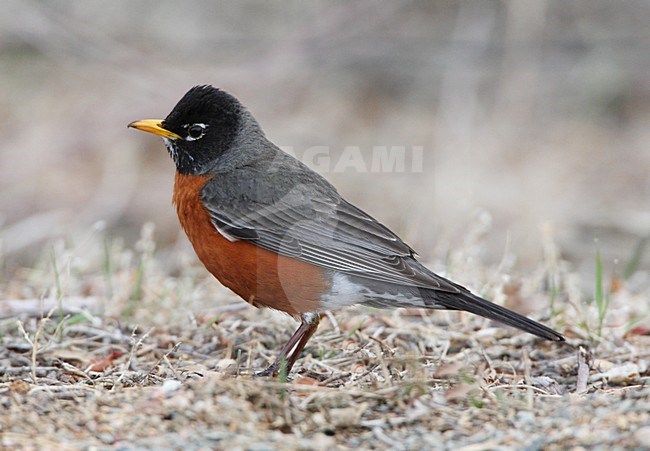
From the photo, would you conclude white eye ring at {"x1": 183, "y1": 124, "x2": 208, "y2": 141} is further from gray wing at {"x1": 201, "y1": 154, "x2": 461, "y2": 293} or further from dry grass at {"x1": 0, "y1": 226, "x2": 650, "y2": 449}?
dry grass at {"x1": 0, "y1": 226, "x2": 650, "y2": 449}

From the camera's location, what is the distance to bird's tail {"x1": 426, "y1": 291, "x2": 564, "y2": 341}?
473cm

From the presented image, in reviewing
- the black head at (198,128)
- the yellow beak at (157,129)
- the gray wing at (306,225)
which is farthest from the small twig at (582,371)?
the yellow beak at (157,129)

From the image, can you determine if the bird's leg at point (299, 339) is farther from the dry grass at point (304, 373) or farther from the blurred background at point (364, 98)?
the blurred background at point (364, 98)

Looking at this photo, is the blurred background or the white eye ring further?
the blurred background

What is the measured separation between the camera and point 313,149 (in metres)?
11.7

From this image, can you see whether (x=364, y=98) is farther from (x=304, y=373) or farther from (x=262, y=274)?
(x=304, y=373)

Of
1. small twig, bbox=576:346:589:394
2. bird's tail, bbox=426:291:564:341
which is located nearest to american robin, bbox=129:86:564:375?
bird's tail, bbox=426:291:564:341

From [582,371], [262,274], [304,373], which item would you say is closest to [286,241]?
[262,274]

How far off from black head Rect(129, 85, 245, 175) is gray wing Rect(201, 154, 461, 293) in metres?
0.26

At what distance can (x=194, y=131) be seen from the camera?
19.9ft

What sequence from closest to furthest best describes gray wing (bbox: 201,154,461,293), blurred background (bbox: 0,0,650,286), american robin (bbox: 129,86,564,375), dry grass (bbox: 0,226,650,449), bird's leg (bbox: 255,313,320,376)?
dry grass (bbox: 0,226,650,449)
bird's leg (bbox: 255,313,320,376)
american robin (bbox: 129,86,564,375)
gray wing (bbox: 201,154,461,293)
blurred background (bbox: 0,0,650,286)

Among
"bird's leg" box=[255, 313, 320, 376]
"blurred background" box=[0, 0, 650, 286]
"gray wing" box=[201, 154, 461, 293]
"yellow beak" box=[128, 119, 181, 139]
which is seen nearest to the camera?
"bird's leg" box=[255, 313, 320, 376]

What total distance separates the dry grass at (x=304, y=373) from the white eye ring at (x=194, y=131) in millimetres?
784

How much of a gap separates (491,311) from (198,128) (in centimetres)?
240
